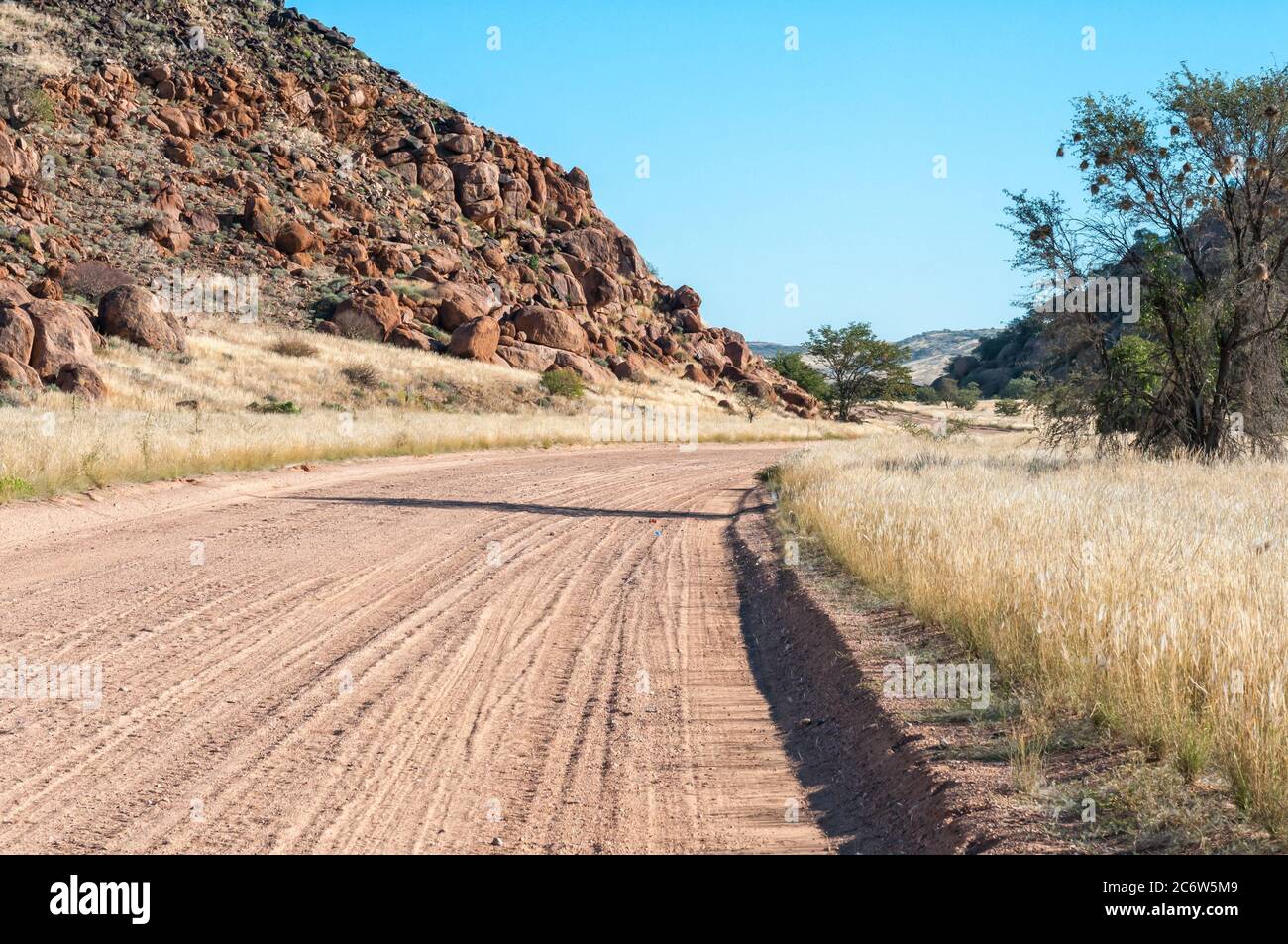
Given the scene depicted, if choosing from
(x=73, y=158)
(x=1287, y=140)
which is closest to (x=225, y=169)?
(x=73, y=158)

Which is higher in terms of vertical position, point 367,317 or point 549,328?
point 549,328

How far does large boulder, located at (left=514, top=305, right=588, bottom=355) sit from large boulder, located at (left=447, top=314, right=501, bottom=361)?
5782 mm

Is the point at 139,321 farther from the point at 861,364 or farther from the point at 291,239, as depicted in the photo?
the point at 861,364

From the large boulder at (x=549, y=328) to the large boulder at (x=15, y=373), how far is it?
28728 mm

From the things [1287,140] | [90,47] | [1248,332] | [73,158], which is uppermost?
[90,47]

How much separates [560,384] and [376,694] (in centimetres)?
3733

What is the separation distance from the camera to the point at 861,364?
63.5 metres

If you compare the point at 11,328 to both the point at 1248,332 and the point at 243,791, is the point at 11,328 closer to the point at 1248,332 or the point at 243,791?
the point at 243,791

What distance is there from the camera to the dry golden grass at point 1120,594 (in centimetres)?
399

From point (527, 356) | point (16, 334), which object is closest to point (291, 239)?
point (527, 356)

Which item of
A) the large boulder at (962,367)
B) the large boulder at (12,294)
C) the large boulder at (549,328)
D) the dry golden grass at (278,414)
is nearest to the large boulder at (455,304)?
the large boulder at (549,328)

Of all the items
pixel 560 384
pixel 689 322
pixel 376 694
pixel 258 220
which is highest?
pixel 258 220

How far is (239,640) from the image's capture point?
258 inches
